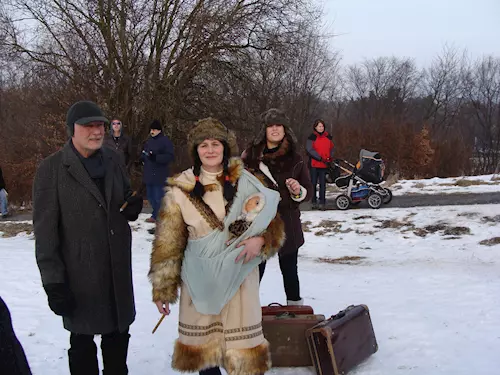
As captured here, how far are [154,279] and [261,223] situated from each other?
67 cm

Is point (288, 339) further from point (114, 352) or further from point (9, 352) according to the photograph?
point (9, 352)

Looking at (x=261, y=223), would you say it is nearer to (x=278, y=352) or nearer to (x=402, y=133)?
(x=278, y=352)

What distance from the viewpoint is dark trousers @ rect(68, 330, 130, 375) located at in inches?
104

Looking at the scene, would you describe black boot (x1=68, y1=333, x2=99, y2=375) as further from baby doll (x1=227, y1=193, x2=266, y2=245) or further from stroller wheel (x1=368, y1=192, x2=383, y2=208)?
stroller wheel (x1=368, y1=192, x2=383, y2=208)

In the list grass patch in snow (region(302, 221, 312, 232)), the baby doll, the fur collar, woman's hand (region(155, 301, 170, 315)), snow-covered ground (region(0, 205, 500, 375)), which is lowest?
snow-covered ground (region(0, 205, 500, 375))

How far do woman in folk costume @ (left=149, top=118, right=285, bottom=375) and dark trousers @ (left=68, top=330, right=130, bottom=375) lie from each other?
0.39 meters

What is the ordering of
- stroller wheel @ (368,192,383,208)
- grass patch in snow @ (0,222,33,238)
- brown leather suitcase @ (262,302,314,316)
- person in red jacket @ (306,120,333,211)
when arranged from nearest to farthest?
1. brown leather suitcase @ (262,302,314,316)
2. person in red jacket @ (306,120,333,211)
3. grass patch in snow @ (0,222,33,238)
4. stroller wheel @ (368,192,383,208)

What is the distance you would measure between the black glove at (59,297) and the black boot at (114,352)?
39cm

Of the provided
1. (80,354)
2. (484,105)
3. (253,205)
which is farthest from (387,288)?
(484,105)

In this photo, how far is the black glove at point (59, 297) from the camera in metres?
2.38

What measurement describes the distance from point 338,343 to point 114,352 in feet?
4.72

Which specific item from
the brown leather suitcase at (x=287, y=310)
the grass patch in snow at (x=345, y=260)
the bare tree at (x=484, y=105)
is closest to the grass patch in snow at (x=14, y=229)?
the grass patch in snow at (x=345, y=260)

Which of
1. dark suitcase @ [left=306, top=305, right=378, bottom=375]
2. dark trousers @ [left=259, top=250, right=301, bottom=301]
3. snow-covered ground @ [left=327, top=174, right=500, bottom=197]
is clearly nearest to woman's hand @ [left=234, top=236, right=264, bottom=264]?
dark suitcase @ [left=306, top=305, right=378, bottom=375]

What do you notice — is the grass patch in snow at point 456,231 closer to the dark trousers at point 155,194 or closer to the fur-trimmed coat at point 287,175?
the fur-trimmed coat at point 287,175
